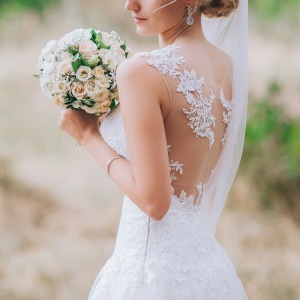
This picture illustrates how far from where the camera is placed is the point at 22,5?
24.4 ft

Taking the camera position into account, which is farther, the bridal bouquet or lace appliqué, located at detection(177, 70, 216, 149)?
the bridal bouquet

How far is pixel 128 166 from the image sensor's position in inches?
64.3

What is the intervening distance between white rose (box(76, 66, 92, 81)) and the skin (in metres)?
0.17

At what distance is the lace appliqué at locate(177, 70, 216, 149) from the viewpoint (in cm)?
162

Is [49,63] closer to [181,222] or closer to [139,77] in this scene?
[139,77]

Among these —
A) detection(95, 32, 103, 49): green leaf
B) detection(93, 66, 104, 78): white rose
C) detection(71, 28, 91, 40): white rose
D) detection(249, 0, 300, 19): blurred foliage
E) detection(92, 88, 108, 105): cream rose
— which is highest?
detection(71, 28, 91, 40): white rose

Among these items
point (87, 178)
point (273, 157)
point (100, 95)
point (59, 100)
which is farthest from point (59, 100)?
point (87, 178)

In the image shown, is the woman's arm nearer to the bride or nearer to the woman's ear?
the bride

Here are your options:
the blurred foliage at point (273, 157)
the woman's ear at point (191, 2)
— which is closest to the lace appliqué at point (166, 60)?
the woman's ear at point (191, 2)

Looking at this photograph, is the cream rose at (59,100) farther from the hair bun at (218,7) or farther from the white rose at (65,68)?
the hair bun at (218,7)

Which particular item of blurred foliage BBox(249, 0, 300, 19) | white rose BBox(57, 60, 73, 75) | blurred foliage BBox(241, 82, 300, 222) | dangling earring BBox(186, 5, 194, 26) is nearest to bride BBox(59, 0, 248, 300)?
dangling earring BBox(186, 5, 194, 26)

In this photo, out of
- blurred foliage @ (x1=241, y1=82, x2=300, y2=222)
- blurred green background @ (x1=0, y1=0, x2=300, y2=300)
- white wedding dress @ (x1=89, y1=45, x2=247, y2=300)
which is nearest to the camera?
white wedding dress @ (x1=89, y1=45, x2=247, y2=300)

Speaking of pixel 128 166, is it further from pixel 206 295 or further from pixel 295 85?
pixel 295 85

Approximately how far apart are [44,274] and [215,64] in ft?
11.9
